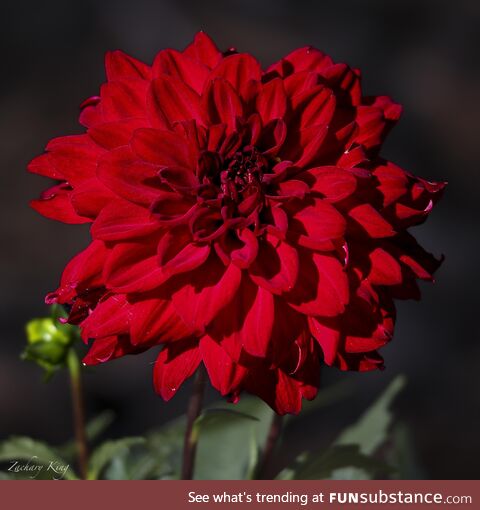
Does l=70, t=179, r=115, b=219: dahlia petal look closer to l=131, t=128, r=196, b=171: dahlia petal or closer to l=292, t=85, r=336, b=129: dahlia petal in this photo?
l=131, t=128, r=196, b=171: dahlia petal

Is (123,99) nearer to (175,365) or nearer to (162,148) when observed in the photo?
(162,148)

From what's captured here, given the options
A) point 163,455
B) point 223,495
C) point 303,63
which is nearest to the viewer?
point 303,63

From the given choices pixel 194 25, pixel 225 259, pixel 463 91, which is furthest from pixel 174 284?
pixel 463 91

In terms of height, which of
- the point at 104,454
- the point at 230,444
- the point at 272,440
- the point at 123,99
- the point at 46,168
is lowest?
the point at 230,444

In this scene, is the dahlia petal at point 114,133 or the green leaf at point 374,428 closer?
the dahlia petal at point 114,133

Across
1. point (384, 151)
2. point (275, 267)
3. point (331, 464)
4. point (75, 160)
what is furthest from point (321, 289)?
point (384, 151)

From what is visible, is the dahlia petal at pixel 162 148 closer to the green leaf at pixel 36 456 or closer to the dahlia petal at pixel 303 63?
the dahlia petal at pixel 303 63
